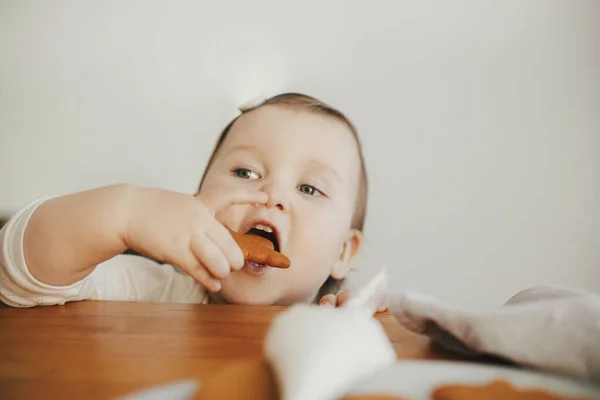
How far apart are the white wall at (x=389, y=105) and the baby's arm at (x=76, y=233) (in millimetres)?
674

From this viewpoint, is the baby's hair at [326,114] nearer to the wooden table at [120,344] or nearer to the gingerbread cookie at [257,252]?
the gingerbread cookie at [257,252]

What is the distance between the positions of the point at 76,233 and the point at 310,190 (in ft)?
1.42

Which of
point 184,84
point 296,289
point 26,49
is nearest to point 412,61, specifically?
point 184,84

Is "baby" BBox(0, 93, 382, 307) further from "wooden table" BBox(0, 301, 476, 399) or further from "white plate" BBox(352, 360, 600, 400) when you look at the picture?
"white plate" BBox(352, 360, 600, 400)

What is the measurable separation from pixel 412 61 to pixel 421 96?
0.09 metres

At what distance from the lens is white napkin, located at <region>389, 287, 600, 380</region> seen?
12.6 inches

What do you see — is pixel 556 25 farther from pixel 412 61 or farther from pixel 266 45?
pixel 266 45

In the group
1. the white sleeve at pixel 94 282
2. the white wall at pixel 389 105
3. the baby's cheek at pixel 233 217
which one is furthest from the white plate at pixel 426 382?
the white wall at pixel 389 105

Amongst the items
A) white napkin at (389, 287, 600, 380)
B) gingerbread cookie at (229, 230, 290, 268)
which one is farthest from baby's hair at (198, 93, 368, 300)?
white napkin at (389, 287, 600, 380)

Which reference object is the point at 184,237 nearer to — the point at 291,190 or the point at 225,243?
the point at 225,243

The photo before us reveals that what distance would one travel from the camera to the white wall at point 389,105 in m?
1.22

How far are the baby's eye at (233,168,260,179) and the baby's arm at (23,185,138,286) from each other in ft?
1.11

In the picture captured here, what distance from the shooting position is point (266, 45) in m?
1.30

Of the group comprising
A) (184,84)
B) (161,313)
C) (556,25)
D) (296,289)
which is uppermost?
(556,25)
